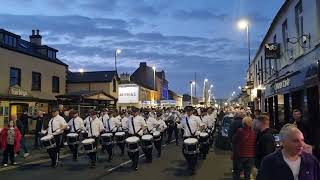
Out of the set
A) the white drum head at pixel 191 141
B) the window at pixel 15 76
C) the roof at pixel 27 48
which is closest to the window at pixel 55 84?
the roof at pixel 27 48

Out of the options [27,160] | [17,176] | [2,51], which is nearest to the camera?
[17,176]

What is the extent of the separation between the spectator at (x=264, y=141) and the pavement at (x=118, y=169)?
447 cm

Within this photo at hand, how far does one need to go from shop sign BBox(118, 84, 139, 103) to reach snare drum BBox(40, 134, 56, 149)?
45.0 m

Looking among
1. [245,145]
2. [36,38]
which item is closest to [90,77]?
[36,38]

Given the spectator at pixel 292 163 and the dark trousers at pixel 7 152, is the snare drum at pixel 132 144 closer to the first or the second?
the dark trousers at pixel 7 152

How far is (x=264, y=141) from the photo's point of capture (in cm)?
940

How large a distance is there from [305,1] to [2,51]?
22938 millimetres

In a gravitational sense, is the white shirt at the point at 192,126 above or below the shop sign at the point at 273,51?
below

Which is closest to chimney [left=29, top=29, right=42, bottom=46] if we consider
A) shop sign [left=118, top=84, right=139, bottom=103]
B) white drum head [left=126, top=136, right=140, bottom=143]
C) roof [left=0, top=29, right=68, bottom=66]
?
roof [left=0, top=29, right=68, bottom=66]

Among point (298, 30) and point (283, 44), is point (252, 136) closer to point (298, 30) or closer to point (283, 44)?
point (298, 30)

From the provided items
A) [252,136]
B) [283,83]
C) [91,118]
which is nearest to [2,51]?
[91,118]

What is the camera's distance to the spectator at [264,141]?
30.7 feet

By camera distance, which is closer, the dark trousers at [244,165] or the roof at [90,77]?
the dark trousers at [244,165]

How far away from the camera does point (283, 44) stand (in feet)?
85.9
